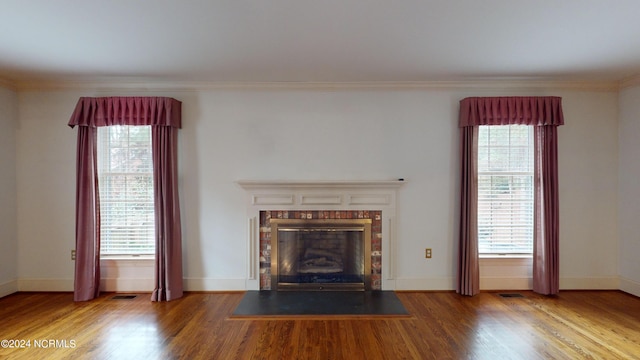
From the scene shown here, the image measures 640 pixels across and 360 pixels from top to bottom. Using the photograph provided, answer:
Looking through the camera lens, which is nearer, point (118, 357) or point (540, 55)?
point (118, 357)

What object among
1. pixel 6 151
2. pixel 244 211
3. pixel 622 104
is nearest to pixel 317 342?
pixel 244 211

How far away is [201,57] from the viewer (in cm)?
313

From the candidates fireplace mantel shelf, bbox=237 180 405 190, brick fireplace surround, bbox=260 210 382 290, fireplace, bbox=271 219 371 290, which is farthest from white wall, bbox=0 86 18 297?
fireplace, bbox=271 219 371 290

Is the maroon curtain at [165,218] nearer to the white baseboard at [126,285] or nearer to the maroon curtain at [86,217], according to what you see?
the white baseboard at [126,285]

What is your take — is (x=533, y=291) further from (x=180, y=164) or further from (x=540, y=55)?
(x=180, y=164)

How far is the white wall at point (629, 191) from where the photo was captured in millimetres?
3789

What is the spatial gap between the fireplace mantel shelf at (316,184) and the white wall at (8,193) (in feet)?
8.62

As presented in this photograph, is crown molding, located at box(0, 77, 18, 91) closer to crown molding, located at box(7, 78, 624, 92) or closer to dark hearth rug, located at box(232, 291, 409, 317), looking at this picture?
crown molding, located at box(7, 78, 624, 92)

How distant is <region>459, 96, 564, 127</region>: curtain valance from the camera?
3.77 metres

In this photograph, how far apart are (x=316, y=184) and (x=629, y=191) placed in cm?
364

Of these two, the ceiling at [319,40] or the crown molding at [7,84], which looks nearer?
the ceiling at [319,40]

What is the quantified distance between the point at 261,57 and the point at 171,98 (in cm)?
134

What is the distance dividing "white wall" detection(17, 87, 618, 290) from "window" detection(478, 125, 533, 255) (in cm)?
35

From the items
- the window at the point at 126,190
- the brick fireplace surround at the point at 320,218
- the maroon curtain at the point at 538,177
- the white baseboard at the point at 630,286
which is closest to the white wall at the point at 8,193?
the window at the point at 126,190
